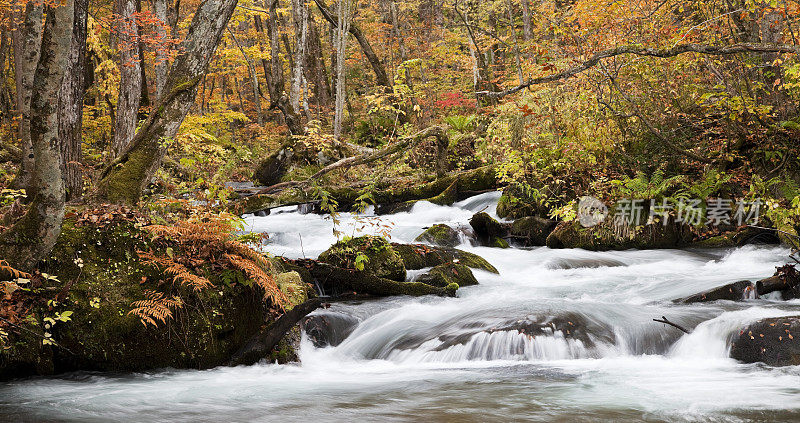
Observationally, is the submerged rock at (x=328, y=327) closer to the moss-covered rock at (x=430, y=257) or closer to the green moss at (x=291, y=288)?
the green moss at (x=291, y=288)

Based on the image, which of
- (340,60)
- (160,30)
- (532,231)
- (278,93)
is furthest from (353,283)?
(278,93)

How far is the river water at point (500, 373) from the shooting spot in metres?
4.41

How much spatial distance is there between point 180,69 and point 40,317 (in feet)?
10.1

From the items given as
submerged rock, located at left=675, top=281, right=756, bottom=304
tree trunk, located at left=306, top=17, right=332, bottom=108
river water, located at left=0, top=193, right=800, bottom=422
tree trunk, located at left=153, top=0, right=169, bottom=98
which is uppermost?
tree trunk, located at left=306, top=17, right=332, bottom=108

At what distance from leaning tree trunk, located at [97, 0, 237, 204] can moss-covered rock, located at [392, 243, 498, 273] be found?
405 cm

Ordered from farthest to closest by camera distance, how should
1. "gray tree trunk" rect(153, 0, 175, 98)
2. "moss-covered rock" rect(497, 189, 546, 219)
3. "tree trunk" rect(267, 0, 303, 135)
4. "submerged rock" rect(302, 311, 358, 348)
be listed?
"tree trunk" rect(267, 0, 303, 135)
"moss-covered rock" rect(497, 189, 546, 219)
"gray tree trunk" rect(153, 0, 175, 98)
"submerged rock" rect(302, 311, 358, 348)

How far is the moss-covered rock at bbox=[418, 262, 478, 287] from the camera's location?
8.77m

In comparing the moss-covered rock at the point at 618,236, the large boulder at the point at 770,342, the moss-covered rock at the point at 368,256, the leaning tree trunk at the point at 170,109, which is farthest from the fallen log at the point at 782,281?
the leaning tree trunk at the point at 170,109

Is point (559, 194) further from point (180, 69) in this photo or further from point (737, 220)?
Result: point (180, 69)

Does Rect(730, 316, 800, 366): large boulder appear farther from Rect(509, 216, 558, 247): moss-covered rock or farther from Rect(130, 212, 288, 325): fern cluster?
Rect(509, 216, 558, 247): moss-covered rock

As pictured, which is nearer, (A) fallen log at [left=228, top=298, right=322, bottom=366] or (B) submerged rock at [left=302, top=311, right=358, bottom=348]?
(A) fallen log at [left=228, top=298, right=322, bottom=366]

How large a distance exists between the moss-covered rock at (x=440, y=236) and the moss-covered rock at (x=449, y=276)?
2.04 meters

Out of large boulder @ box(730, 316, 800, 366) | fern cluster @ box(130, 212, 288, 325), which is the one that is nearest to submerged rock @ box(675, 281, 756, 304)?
large boulder @ box(730, 316, 800, 366)

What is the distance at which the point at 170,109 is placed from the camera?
6441 millimetres
